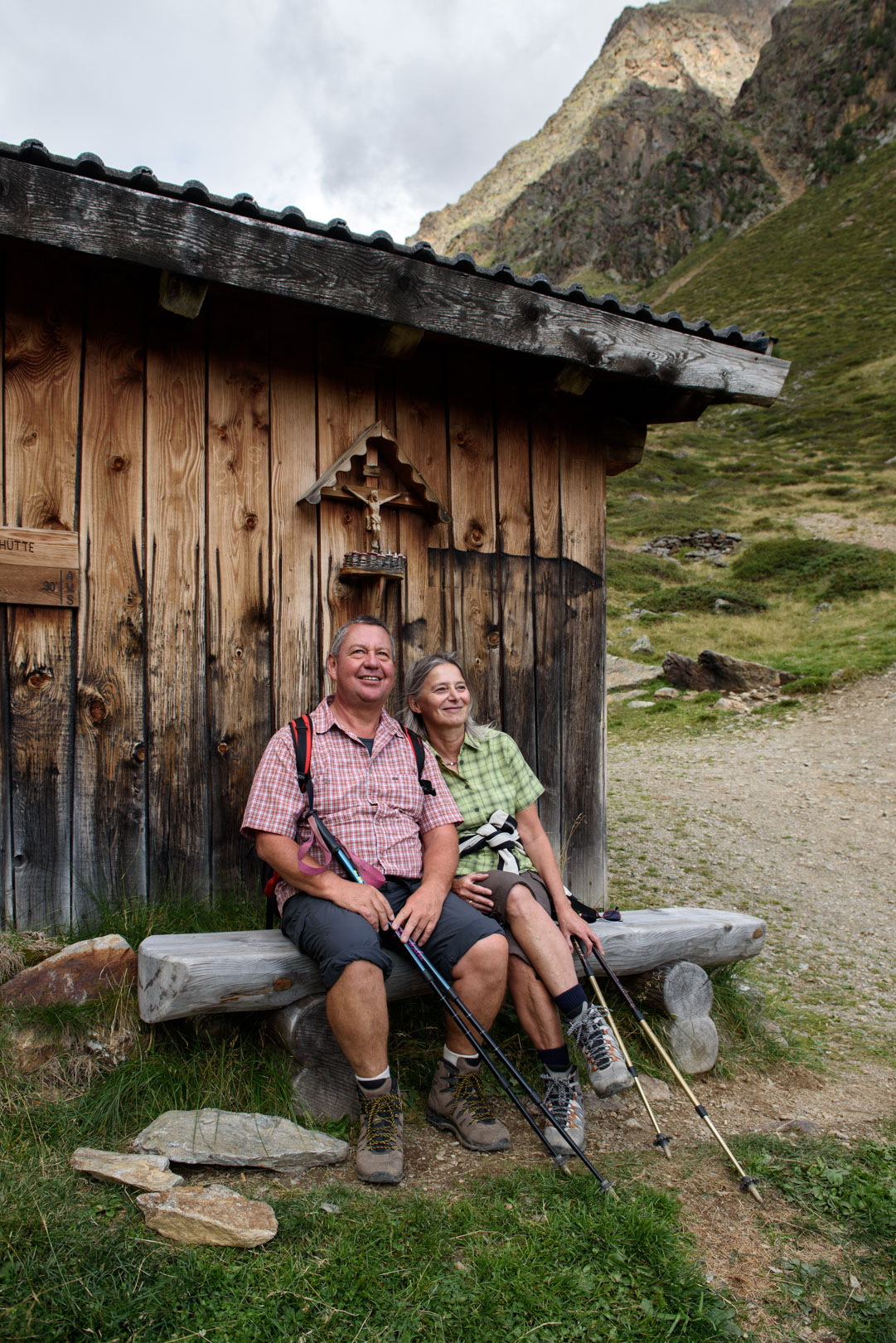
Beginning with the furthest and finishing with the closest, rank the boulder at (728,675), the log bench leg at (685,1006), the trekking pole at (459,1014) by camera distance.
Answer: the boulder at (728,675) < the log bench leg at (685,1006) < the trekking pole at (459,1014)

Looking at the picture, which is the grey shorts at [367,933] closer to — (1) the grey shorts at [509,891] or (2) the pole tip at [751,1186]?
(1) the grey shorts at [509,891]

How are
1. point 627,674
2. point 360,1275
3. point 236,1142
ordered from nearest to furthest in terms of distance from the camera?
point 360,1275 < point 236,1142 < point 627,674

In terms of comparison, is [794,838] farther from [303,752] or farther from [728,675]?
[303,752]

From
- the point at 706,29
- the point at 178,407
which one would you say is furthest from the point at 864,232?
the point at 706,29

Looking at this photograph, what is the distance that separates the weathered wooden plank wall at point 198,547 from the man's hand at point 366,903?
877 millimetres

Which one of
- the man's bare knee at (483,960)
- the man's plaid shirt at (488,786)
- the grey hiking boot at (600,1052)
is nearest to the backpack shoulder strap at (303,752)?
the man's plaid shirt at (488,786)

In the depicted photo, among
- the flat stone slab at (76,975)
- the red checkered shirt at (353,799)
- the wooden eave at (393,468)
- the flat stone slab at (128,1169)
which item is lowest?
the flat stone slab at (128,1169)

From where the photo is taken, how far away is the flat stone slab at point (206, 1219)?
2082mm

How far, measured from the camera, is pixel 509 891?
10.1 feet

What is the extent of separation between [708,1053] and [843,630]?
12290mm

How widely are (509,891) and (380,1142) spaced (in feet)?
2.99

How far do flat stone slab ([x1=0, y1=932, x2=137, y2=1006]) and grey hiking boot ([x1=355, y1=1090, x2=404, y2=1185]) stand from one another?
0.91 metres

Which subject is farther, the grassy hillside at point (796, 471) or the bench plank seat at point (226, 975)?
the grassy hillside at point (796, 471)

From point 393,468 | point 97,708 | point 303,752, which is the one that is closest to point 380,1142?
point 303,752
